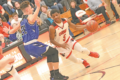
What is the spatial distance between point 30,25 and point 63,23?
3.00 ft

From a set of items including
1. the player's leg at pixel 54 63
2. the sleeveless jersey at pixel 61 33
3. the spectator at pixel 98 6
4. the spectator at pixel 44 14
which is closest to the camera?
the player's leg at pixel 54 63

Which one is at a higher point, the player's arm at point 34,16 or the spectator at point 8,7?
the spectator at point 8,7

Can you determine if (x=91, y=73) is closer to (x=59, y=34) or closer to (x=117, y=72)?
(x=117, y=72)

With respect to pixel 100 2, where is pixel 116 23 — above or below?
below

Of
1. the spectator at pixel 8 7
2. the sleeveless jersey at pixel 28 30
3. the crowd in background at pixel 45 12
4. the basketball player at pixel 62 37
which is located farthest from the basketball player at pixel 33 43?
the spectator at pixel 8 7

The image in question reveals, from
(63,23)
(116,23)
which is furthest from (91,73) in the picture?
(116,23)

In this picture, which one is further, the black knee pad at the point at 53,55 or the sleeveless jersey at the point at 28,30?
the black knee pad at the point at 53,55

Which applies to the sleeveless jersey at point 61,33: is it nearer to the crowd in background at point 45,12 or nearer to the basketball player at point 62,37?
the basketball player at point 62,37

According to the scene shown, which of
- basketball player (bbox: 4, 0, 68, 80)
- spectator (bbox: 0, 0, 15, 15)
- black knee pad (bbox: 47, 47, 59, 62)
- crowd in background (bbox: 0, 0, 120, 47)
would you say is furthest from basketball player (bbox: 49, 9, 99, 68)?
spectator (bbox: 0, 0, 15, 15)

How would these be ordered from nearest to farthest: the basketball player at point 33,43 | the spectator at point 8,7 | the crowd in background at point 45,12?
the basketball player at point 33,43
the crowd in background at point 45,12
the spectator at point 8,7

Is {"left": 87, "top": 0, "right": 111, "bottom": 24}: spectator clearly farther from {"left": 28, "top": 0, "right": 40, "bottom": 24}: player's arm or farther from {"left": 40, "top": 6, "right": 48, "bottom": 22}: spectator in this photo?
{"left": 28, "top": 0, "right": 40, "bottom": 24}: player's arm

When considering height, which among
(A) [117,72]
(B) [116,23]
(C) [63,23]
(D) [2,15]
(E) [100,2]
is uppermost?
(D) [2,15]

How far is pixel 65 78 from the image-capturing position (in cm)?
350

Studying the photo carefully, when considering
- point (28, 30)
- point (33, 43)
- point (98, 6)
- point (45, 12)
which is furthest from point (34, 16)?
point (98, 6)
